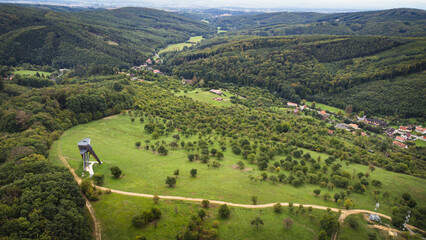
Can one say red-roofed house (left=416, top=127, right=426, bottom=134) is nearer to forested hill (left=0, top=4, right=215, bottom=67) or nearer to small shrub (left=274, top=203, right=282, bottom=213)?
small shrub (left=274, top=203, right=282, bottom=213)

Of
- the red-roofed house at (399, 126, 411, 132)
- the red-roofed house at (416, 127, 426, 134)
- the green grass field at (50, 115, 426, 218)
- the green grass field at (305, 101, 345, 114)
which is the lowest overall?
the green grass field at (305, 101, 345, 114)

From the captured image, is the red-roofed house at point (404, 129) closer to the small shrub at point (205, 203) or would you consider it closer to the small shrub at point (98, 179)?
the small shrub at point (205, 203)

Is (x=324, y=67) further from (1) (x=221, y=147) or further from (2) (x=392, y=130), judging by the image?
(1) (x=221, y=147)

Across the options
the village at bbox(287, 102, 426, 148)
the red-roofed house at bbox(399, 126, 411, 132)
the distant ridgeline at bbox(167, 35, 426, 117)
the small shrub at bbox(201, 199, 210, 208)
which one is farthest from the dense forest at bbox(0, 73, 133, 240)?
the red-roofed house at bbox(399, 126, 411, 132)

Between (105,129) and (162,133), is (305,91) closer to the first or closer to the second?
(162,133)

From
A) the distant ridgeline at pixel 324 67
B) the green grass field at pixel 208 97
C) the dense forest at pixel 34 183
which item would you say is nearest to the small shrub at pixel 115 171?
the dense forest at pixel 34 183

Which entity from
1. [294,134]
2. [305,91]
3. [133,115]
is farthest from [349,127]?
[133,115]

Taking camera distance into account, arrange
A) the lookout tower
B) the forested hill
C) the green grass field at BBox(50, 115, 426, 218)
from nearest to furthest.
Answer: the green grass field at BBox(50, 115, 426, 218) < the lookout tower < the forested hill
